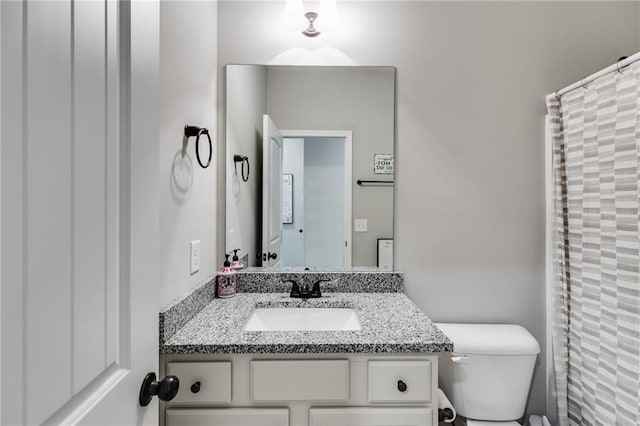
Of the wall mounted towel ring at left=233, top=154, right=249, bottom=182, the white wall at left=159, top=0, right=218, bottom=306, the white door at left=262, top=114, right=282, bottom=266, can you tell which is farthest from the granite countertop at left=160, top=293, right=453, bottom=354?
the wall mounted towel ring at left=233, top=154, right=249, bottom=182

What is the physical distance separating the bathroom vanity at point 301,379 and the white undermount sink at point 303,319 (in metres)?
0.31

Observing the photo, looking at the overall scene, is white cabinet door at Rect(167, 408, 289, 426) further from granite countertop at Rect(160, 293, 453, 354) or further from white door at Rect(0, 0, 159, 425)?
white door at Rect(0, 0, 159, 425)

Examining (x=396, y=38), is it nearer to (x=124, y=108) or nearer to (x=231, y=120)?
(x=231, y=120)

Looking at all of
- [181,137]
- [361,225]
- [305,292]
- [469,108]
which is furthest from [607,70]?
[181,137]

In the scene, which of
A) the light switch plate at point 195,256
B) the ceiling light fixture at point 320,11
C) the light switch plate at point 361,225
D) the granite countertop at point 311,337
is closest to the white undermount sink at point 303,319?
the granite countertop at point 311,337

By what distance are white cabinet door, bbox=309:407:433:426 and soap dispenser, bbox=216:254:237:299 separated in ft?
2.22

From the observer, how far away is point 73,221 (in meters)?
0.53

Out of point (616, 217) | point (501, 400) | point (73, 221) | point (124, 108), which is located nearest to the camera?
point (73, 221)

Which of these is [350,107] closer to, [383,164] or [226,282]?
[383,164]

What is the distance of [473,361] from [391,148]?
0.99m

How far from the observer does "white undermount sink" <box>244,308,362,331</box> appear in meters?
1.45

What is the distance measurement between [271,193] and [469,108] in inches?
40.7

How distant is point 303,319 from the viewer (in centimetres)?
149

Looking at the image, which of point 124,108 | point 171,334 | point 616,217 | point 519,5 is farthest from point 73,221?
point 519,5
